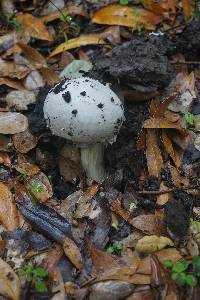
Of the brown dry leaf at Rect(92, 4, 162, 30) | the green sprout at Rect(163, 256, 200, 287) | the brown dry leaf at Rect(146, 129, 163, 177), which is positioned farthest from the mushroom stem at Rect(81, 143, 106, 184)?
the brown dry leaf at Rect(92, 4, 162, 30)

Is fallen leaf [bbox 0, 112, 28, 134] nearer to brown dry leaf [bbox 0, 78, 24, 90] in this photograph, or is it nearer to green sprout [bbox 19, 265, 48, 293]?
brown dry leaf [bbox 0, 78, 24, 90]

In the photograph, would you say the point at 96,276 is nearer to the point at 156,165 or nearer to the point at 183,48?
the point at 156,165

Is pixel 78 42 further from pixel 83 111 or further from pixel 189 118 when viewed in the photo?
pixel 83 111

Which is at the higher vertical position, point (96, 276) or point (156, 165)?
point (156, 165)

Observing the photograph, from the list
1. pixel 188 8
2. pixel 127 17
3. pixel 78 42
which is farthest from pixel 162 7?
pixel 78 42

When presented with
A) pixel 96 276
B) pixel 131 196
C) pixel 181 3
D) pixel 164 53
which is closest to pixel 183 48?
pixel 164 53
